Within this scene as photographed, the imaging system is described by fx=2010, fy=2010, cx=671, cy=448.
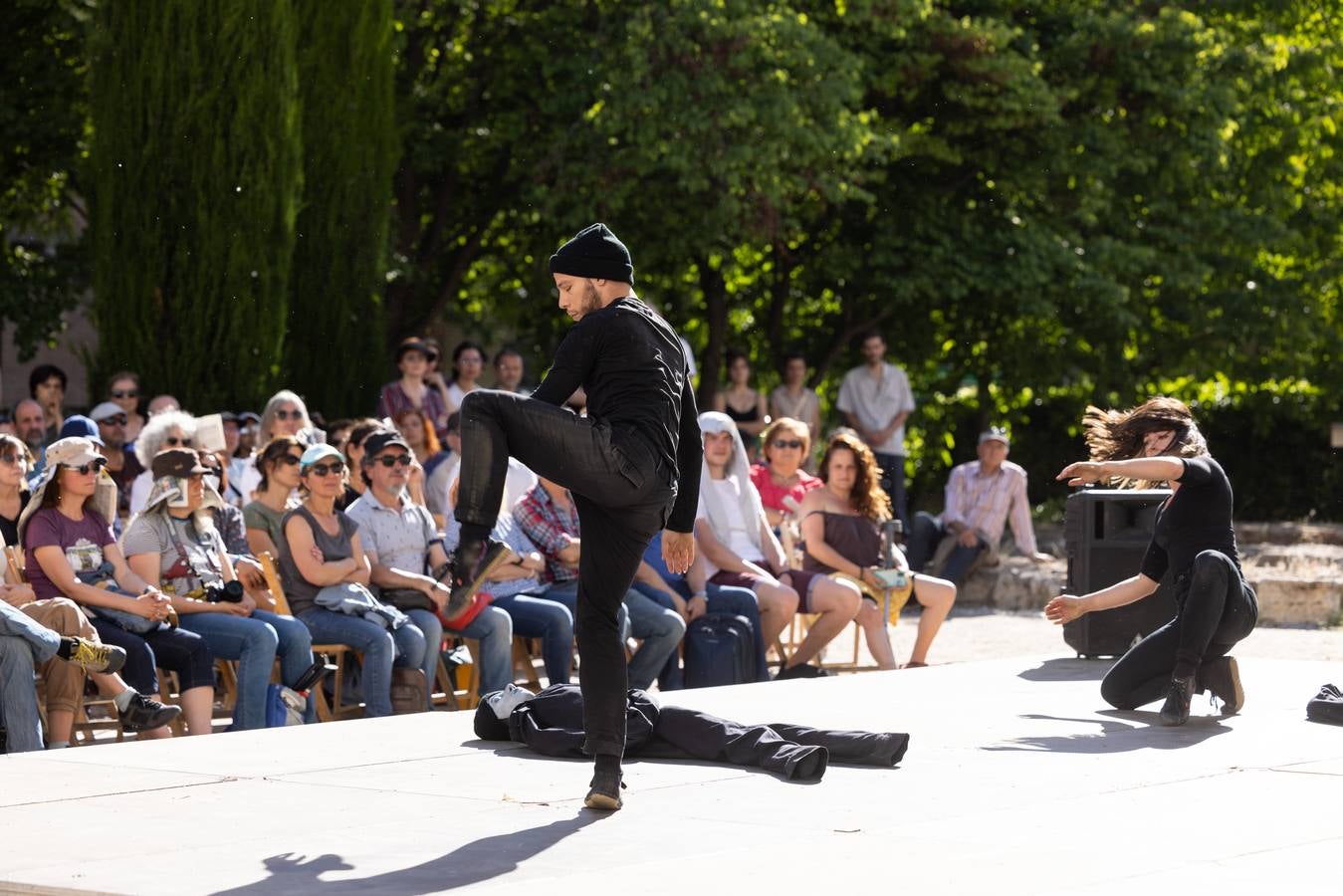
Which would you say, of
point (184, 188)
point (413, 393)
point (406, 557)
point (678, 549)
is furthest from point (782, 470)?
point (678, 549)

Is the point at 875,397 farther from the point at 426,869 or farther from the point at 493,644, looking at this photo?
the point at 426,869

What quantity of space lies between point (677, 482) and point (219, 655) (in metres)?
3.33

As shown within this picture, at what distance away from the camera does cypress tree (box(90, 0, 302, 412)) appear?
15.1 meters

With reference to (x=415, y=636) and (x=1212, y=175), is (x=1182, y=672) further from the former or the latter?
(x=1212, y=175)

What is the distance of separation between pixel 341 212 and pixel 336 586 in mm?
8172

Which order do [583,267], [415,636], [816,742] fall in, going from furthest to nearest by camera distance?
→ [415,636]
[816,742]
[583,267]

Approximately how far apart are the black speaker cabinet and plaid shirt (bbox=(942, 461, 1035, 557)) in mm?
4539

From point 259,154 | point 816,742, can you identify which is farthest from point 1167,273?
point 816,742

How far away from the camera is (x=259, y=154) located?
50.5 feet

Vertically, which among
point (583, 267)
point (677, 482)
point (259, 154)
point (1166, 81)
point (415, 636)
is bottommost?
point (415, 636)

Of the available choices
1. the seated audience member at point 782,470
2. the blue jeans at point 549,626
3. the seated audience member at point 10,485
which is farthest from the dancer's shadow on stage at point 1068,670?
the seated audience member at point 10,485

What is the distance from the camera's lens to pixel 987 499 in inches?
610

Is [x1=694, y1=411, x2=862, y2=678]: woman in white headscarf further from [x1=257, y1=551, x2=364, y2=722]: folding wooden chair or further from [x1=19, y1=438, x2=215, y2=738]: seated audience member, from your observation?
[x1=19, y1=438, x2=215, y2=738]: seated audience member

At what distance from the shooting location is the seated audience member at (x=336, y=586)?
9.26m
